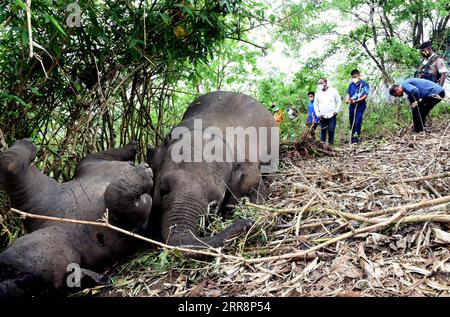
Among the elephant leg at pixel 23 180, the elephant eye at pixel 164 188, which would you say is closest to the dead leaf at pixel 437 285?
the elephant eye at pixel 164 188

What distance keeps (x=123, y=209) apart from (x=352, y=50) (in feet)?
32.5

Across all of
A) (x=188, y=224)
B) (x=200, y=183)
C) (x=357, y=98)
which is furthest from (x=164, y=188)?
(x=357, y=98)

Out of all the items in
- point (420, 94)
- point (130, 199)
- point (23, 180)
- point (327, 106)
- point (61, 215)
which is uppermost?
point (420, 94)

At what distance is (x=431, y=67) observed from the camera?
8.52 metres

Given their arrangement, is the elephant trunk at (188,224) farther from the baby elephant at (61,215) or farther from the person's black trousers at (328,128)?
the person's black trousers at (328,128)

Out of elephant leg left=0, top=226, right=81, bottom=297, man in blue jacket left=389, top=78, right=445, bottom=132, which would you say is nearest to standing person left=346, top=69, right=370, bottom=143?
man in blue jacket left=389, top=78, right=445, bottom=132

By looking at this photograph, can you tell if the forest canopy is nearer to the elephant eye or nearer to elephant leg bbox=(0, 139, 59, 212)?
elephant leg bbox=(0, 139, 59, 212)

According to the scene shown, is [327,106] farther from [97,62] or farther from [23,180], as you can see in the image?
[23,180]

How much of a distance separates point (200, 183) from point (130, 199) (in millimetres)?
799

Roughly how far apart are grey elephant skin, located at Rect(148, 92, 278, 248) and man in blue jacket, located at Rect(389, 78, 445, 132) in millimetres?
3602

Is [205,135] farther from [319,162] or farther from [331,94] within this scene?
[331,94]

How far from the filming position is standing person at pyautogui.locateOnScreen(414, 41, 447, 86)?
8344 millimetres

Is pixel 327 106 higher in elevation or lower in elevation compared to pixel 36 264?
higher
